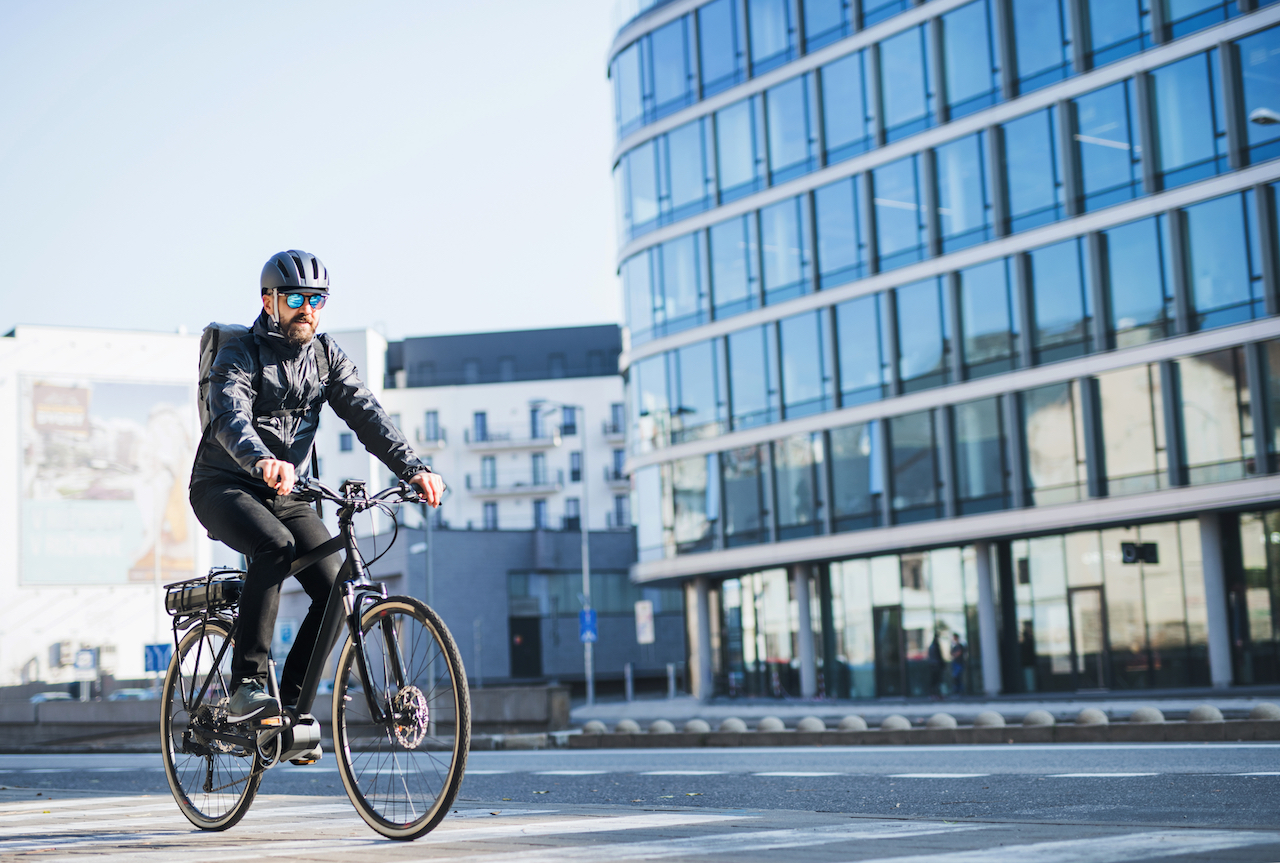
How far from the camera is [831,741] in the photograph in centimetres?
1720

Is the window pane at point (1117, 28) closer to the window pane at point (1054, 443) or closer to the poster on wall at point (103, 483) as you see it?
the window pane at point (1054, 443)

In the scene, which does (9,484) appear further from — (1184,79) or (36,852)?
(36,852)

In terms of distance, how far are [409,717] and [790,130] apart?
37030 millimetres

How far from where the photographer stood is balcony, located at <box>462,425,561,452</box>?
8956cm

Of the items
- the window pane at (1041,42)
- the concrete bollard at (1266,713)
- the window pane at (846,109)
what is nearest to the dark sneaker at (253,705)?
the concrete bollard at (1266,713)

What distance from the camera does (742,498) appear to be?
135ft

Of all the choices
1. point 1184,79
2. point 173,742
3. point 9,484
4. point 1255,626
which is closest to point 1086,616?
point 1255,626

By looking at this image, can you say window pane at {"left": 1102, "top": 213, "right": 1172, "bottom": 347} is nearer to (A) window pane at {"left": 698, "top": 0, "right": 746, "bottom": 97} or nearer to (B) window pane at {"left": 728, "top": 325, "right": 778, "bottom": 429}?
(B) window pane at {"left": 728, "top": 325, "right": 778, "bottom": 429}

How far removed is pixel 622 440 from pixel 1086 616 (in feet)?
184

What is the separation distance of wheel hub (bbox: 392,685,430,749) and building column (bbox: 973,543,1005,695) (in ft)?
104

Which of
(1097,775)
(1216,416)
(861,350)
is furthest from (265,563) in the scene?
(861,350)

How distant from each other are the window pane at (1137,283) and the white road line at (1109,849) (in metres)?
28.3

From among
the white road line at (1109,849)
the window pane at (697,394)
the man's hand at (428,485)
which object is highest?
the window pane at (697,394)

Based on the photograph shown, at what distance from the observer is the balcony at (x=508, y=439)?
8956cm
